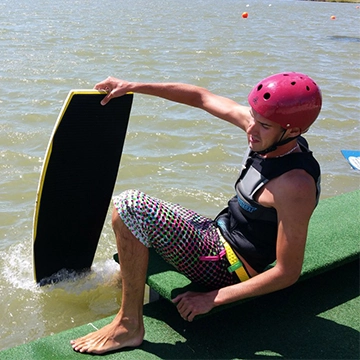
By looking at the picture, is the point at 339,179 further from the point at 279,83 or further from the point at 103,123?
the point at 279,83

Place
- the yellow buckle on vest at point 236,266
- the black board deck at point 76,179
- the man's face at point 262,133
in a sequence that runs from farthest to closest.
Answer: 1. the black board deck at point 76,179
2. the yellow buckle on vest at point 236,266
3. the man's face at point 262,133

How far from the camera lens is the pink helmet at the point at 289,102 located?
245 centimetres

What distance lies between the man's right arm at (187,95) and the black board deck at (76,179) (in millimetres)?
141

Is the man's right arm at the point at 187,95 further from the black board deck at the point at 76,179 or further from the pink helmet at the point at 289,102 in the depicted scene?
the pink helmet at the point at 289,102

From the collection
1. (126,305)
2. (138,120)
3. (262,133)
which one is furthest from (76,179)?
(138,120)

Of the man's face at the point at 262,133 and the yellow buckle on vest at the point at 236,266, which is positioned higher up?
the man's face at the point at 262,133

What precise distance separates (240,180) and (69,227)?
1.51 metres

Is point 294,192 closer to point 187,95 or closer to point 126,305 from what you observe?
point 126,305

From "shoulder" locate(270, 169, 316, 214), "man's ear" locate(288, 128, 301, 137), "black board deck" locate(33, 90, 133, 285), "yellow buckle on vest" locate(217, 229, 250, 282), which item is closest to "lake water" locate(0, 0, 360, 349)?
"black board deck" locate(33, 90, 133, 285)

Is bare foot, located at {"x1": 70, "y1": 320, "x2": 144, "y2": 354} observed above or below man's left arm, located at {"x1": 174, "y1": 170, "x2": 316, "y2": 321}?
below

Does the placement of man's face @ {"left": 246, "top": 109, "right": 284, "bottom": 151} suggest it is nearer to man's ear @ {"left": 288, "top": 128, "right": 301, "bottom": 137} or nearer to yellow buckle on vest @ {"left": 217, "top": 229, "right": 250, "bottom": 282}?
man's ear @ {"left": 288, "top": 128, "right": 301, "bottom": 137}

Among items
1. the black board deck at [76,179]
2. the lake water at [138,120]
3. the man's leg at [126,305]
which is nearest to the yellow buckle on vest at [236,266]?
the man's leg at [126,305]

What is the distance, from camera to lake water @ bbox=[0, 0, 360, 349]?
4105 millimetres

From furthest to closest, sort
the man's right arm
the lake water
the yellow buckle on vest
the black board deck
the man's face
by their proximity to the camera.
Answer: the lake water → the black board deck → the man's right arm → the yellow buckle on vest → the man's face
